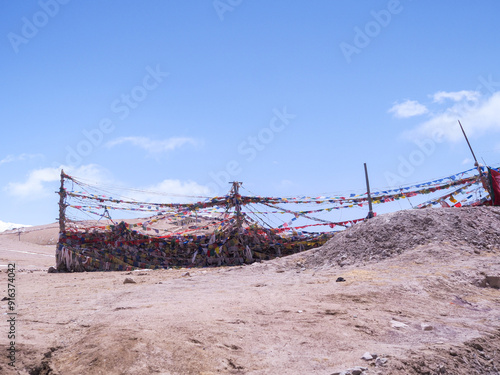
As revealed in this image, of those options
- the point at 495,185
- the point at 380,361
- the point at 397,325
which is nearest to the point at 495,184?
the point at 495,185

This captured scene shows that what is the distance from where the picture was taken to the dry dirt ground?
14.8 ft

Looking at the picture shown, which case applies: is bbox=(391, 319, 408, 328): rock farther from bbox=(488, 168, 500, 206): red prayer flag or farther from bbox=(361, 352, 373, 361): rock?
bbox=(488, 168, 500, 206): red prayer flag

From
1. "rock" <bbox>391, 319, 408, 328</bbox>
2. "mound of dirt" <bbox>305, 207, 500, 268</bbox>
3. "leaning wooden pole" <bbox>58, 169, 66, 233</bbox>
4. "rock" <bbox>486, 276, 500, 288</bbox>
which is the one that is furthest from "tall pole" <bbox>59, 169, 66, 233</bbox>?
"rock" <bbox>486, 276, 500, 288</bbox>

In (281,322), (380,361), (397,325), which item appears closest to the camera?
(380,361)

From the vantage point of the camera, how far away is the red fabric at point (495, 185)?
14.2 meters

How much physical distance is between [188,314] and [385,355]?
2.41 meters

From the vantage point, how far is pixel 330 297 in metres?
6.93

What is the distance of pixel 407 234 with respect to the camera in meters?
11.4

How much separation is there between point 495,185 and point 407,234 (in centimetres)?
484

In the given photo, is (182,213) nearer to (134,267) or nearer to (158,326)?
(134,267)

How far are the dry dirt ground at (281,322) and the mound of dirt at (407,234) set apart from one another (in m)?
0.47

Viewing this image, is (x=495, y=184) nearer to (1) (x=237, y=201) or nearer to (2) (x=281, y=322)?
(1) (x=237, y=201)

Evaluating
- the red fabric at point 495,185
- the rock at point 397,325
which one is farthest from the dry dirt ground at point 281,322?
the red fabric at point 495,185

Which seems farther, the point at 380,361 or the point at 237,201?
the point at 237,201
